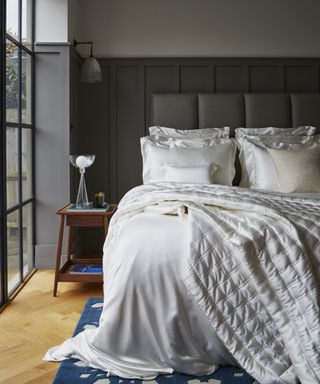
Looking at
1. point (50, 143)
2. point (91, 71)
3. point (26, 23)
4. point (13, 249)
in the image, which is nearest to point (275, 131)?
point (91, 71)

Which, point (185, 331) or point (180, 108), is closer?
point (185, 331)

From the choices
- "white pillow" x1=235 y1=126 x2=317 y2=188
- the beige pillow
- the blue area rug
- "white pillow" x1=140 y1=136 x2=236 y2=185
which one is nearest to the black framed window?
"white pillow" x1=140 y1=136 x2=236 y2=185

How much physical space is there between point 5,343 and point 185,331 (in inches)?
41.5

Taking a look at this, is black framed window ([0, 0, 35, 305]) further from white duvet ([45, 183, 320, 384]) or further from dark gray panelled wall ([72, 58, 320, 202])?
white duvet ([45, 183, 320, 384])

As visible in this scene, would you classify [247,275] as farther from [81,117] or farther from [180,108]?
[81,117]

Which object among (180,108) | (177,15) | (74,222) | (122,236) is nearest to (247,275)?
(122,236)

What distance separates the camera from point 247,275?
1.93 metres

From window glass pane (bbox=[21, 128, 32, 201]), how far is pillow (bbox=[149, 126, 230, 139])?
1.06 m

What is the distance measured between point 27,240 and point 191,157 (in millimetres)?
1505

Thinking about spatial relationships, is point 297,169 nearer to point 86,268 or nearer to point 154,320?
point 86,268

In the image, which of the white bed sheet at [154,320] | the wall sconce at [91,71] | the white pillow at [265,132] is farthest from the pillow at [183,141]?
the white bed sheet at [154,320]

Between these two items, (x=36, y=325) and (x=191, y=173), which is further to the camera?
(x=191, y=173)

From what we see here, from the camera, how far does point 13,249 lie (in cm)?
328

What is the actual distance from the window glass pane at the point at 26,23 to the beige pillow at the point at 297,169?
2160 mm
